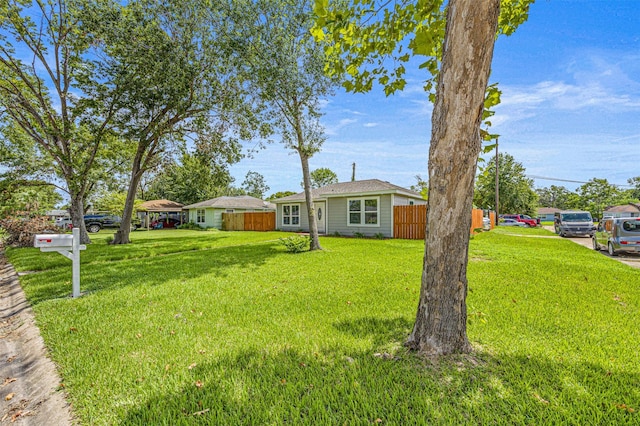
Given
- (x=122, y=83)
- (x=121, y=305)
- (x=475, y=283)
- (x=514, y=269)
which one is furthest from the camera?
(x=122, y=83)

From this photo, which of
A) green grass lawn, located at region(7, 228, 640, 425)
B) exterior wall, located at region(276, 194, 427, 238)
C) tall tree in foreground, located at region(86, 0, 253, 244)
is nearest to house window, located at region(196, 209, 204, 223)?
exterior wall, located at region(276, 194, 427, 238)

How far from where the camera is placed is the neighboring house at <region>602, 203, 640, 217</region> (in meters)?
36.9

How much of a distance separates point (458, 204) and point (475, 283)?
13.1 feet

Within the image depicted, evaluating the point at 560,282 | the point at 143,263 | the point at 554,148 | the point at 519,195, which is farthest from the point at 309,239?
the point at 519,195

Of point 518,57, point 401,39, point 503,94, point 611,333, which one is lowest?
point 611,333

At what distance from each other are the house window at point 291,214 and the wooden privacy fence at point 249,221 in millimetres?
1540

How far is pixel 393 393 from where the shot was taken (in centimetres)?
219

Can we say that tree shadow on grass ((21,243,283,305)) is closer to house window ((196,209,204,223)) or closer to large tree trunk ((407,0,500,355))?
large tree trunk ((407,0,500,355))

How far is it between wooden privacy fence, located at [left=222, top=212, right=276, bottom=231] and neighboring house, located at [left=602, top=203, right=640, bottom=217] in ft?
145

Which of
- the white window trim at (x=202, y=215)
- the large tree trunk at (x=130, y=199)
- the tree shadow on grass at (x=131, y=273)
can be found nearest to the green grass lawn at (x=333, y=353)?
the tree shadow on grass at (x=131, y=273)

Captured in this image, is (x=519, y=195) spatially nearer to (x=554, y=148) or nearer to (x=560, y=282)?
(x=554, y=148)

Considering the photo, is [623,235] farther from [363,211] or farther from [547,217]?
[547,217]

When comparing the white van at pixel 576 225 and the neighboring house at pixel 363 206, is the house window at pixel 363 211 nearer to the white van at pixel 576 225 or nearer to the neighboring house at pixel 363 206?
the neighboring house at pixel 363 206

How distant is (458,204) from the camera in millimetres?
2492
